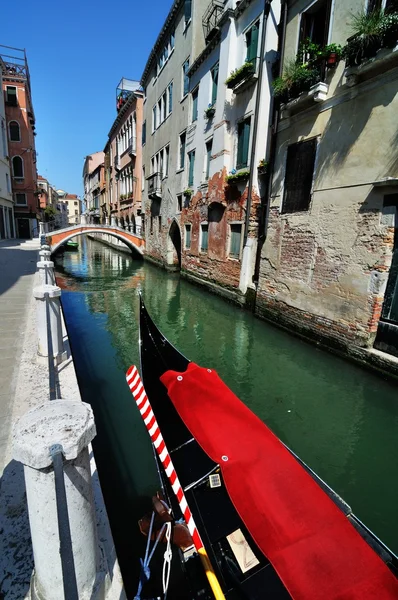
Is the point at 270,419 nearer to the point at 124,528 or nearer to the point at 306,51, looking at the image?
the point at 124,528

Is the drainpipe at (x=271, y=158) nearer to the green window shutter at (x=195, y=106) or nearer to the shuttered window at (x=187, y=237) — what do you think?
the shuttered window at (x=187, y=237)

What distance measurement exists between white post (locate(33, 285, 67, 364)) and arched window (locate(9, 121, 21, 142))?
20899 millimetres

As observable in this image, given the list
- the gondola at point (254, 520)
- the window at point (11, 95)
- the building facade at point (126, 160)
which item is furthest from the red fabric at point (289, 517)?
the window at point (11, 95)

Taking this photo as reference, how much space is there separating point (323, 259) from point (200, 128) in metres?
6.50

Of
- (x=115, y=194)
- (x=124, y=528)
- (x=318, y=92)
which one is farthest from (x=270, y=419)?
(x=115, y=194)

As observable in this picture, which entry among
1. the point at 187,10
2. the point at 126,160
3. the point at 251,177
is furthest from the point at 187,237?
the point at 126,160

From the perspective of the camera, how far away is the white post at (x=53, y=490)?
0.83 metres

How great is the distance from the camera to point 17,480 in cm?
141

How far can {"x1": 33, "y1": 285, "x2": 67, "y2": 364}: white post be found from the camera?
2521 millimetres

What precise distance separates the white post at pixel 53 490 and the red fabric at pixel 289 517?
2.12ft

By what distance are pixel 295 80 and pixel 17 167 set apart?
19.2m

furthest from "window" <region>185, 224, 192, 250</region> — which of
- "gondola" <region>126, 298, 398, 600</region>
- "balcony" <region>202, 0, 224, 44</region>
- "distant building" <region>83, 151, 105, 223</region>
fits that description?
"distant building" <region>83, 151, 105, 223</region>

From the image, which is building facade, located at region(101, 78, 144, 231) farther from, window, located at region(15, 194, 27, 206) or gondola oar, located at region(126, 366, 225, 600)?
gondola oar, located at region(126, 366, 225, 600)

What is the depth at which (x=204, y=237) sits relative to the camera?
9.52 metres
